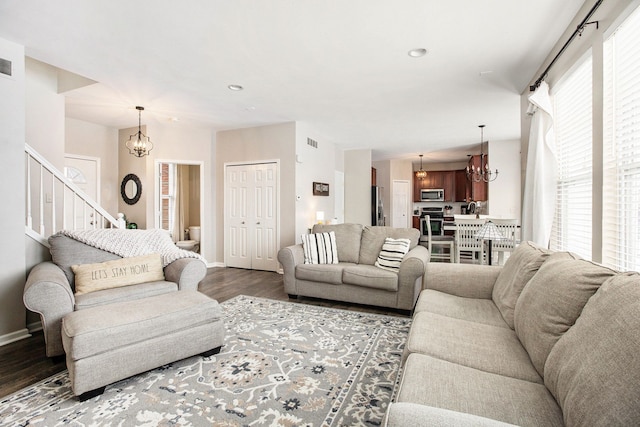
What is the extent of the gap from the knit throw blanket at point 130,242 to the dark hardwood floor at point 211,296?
89 cm

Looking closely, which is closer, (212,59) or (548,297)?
(548,297)

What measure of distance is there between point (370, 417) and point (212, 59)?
320cm

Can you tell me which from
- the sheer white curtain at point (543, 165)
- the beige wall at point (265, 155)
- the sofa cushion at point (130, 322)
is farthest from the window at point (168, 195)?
the sheer white curtain at point (543, 165)

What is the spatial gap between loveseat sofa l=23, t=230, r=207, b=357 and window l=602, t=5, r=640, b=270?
3.16m

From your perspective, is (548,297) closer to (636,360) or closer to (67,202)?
(636,360)

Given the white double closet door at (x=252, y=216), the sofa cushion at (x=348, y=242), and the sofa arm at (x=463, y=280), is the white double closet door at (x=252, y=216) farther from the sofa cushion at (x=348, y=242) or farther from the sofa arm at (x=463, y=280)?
the sofa arm at (x=463, y=280)

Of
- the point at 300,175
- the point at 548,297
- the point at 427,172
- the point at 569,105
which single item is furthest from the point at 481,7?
the point at 427,172

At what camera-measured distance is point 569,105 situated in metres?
2.52

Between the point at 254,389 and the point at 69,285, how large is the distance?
1.74 metres

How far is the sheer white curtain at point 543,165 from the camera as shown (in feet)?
8.80

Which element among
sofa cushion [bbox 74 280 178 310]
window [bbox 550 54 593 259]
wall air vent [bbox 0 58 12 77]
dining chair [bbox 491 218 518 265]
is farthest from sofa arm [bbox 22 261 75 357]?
dining chair [bbox 491 218 518 265]

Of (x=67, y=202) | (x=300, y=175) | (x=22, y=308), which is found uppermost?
(x=300, y=175)

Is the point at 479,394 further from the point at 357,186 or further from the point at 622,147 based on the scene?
the point at 357,186

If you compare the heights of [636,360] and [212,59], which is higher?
[212,59]
